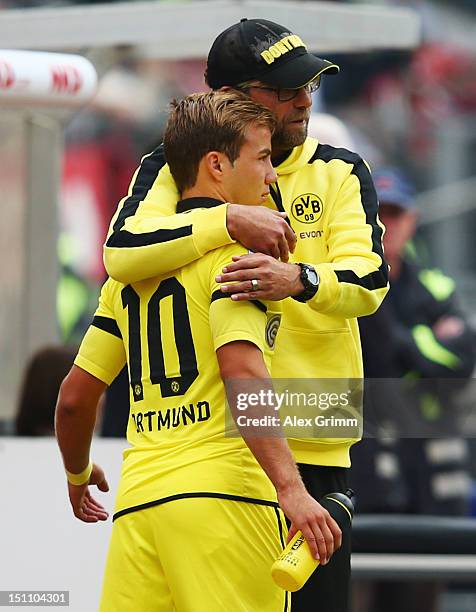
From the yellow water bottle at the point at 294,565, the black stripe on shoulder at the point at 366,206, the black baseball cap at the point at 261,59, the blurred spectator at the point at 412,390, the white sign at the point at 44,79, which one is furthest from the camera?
the blurred spectator at the point at 412,390

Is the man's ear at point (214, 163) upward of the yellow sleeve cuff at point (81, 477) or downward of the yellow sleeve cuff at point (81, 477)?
upward

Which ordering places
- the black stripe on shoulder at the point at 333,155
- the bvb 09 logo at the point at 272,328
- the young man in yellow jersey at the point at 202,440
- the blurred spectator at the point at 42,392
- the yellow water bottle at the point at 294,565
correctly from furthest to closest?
the blurred spectator at the point at 42,392 → the black stripe on shoulder at the point at 333,155 → the bvb 09 logo at the point at 272,328 → the young man in yellow jersey at the point at 202,440 → the yellow water bottle at the point at 294,565

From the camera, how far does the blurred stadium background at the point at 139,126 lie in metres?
5.59

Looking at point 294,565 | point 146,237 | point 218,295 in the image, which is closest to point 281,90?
point 146,237

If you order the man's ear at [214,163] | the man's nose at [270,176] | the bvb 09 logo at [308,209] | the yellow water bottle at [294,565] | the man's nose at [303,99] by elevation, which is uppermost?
the man's nose at [303,99]

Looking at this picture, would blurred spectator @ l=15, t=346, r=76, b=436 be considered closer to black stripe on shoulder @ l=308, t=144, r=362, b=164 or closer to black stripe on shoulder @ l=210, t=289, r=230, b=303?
black stripe on shoulder @ l=308, t=144, r=362, b=164

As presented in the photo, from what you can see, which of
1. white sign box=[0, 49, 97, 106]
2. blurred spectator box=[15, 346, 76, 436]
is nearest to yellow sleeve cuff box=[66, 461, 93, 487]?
white sign box=[0, 49, 97, 106]

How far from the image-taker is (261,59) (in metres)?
3.37

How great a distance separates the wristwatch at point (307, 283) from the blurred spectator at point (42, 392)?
2.53 m

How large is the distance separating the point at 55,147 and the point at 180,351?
3447mm

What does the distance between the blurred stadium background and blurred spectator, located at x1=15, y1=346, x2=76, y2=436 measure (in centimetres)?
62

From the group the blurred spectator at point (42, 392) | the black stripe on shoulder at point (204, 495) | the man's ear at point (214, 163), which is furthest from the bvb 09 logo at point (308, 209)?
the blurred spectator at point (42, 392)

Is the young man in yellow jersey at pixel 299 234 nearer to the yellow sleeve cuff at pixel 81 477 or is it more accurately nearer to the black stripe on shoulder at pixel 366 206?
the black stripe on shoulder at pixel 366 206

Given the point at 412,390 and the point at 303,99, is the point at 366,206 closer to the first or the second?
the point at 303,99
